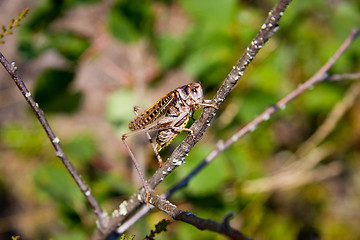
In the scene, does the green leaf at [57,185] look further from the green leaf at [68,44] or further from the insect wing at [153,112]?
the insect wing at [153,112]

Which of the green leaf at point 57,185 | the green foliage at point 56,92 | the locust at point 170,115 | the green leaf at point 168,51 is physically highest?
the green foliage at point 56,92

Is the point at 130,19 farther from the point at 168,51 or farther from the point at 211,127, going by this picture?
Result: the point at 211,127

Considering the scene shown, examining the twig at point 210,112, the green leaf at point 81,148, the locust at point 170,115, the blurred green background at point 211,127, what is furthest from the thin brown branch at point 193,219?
the green leaf at point 81,148

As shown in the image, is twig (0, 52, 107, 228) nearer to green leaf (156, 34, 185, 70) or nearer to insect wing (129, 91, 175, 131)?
insect wing (129, 91, 175, 131)

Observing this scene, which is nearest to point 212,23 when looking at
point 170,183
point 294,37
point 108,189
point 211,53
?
point 211,53

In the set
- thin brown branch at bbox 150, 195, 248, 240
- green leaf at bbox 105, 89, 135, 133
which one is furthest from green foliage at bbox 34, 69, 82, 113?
thin brown branch at bbox 150, 195, 248, 240

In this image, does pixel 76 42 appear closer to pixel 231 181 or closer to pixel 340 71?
pixel 231 181
